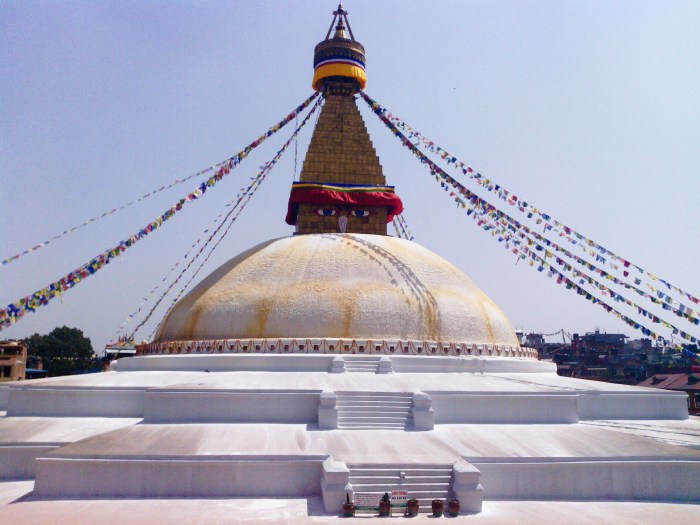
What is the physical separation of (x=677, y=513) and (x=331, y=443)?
4.63 meters

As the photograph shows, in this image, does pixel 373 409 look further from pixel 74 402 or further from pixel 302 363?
pixel 74 402

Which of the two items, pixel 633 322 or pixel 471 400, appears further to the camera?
pixel 633 322

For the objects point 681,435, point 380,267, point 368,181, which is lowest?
point 681,435

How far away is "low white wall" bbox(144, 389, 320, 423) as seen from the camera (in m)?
9.45

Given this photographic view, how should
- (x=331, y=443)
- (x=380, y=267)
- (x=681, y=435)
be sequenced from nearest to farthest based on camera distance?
(x=331, y=443) → (x=681, y=435) → (x=380, y=267)

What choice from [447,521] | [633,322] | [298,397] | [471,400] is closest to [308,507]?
[447,521]

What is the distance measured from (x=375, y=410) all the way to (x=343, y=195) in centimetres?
711

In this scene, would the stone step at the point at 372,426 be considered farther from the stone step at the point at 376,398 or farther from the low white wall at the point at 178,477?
the low white wall at the point at 178,477

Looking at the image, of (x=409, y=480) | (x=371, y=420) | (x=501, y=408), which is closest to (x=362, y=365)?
(x=371, y=420)

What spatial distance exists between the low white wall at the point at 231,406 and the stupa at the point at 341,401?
0.10 ft

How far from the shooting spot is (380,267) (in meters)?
13.3

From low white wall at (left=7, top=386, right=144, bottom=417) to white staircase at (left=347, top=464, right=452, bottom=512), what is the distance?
463 centimetres

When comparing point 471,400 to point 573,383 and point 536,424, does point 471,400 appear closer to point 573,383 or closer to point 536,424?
point 536,424

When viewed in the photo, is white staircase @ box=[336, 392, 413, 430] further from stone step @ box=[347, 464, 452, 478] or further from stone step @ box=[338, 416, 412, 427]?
stone step @ box=[347, 464, 452, 478]
